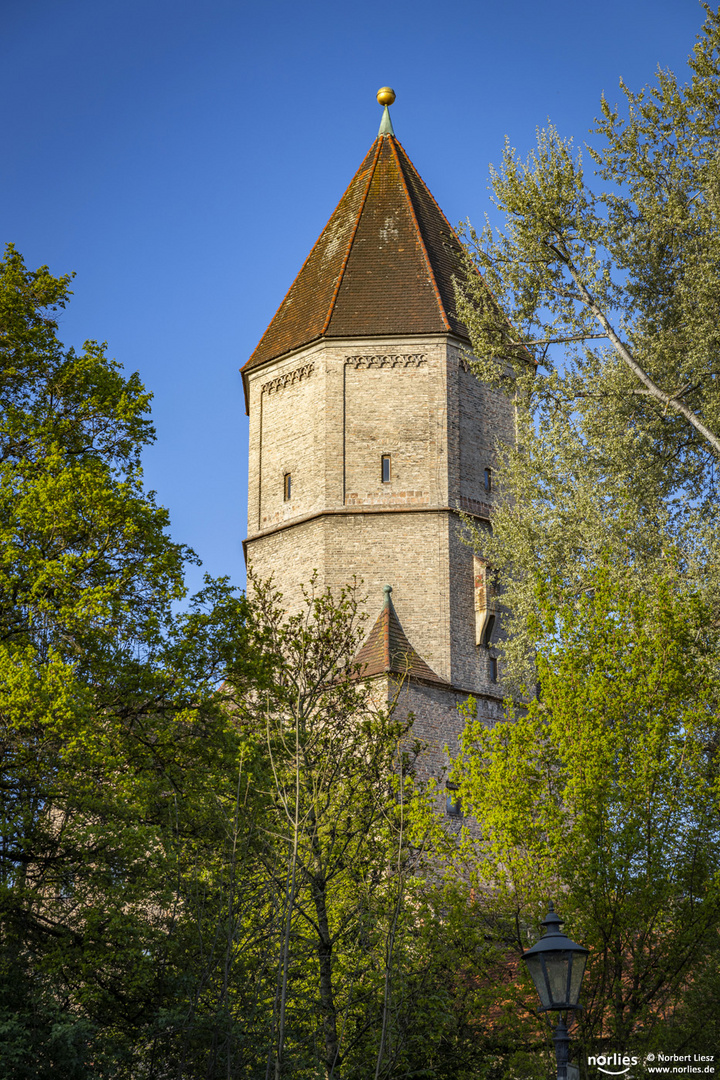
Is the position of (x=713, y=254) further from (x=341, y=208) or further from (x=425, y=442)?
(x=341, y=208)

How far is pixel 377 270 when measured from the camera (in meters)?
26.6

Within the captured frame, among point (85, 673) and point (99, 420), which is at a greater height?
point (99, 420)

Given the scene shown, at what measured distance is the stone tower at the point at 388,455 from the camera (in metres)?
22.9

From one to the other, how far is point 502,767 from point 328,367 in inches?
539

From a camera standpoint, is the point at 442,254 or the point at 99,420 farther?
the point at 442,254

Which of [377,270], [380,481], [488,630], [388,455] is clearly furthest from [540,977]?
[377,270]

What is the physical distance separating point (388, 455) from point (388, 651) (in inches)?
174

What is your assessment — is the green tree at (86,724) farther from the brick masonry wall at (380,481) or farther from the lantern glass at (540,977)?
the brick masonry wall at (380,481)

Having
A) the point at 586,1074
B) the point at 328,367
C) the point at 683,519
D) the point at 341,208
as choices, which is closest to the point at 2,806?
the point at 586,1074

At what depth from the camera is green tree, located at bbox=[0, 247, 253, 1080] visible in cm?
1176

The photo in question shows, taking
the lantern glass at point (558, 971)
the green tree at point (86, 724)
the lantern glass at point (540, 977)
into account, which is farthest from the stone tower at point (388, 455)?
the lantern glass at point (558, 971)

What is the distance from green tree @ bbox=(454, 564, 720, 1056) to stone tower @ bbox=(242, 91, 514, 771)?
809 cm

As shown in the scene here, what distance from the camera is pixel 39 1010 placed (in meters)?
11.3

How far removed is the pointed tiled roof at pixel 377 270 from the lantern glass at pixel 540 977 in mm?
17810
